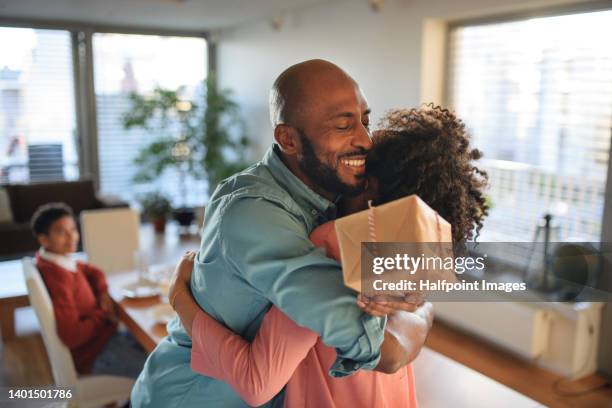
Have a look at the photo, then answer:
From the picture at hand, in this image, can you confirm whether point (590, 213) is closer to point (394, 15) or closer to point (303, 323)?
point (394, 15)

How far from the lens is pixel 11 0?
470 centimetres

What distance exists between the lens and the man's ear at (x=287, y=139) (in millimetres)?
863

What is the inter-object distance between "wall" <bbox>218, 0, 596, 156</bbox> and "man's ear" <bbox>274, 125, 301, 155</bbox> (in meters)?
2.69

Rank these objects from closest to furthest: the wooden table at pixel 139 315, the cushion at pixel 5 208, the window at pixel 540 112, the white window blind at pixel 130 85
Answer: the wooden table at pixel 139 315
the window at pixel 540 112
the cushion at pixel 5 208
the white window blind at pixel 130 85

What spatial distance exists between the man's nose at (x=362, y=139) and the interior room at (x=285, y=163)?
0.01 metres

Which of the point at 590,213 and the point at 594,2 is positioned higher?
the point at 594,2

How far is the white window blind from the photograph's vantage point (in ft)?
20.3

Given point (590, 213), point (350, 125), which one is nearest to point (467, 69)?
point (590, 213)

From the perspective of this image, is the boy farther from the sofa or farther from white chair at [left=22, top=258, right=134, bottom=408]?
the sofa

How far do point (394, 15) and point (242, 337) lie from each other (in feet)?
11.3

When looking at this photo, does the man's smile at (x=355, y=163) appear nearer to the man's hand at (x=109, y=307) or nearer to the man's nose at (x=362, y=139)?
the man's nose at (x=362, y=139)

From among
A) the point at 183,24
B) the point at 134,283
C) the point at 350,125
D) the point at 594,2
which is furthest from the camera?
the point at 183,24

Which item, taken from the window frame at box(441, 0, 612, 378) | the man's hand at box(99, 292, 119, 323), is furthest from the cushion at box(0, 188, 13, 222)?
the window frame at box(441, 0, 612, 378)

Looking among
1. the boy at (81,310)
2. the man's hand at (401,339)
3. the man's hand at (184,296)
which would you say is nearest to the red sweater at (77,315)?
the boy at (81,310)
